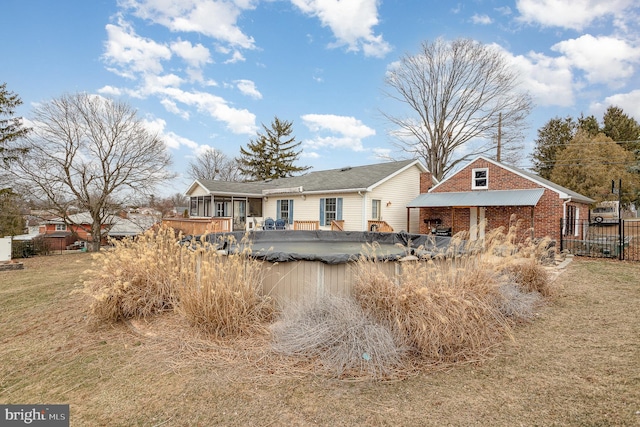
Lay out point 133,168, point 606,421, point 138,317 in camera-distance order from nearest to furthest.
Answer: point 606,421 → point 138,317 → point 133,168

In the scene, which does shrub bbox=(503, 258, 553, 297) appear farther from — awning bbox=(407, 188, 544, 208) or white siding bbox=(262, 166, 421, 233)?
white siding bbox=(262, 166, 421, 233)

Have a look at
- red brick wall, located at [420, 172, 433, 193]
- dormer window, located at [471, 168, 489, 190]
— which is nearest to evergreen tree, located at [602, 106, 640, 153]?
dormer window, located at [471, 168, 489, 190]

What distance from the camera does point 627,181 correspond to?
82.0 feet

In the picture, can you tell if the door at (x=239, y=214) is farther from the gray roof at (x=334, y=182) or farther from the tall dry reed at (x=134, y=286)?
the tall dry reed at (x=134, y=286)

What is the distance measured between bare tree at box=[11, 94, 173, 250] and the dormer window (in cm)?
1749

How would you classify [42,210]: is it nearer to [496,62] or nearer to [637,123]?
[496,62]

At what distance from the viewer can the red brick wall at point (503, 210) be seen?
13453 mm

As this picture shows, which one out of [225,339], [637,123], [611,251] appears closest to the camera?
[225,339]

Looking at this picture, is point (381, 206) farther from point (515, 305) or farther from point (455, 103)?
point (455, 103)

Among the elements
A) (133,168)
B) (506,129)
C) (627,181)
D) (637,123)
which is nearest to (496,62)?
(506,129)

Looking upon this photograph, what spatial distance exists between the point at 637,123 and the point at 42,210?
51.7m

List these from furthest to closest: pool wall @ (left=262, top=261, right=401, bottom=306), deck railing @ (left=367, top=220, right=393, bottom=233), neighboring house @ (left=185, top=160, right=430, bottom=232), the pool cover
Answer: neighboring house @ (left=185, top=160, right=430, bottom=232)
deck railing @ (left=367, top=220, right=393, bottom=233)
the pool cover
pool wall @ (left=262, top=261, right=401, bottom=306)

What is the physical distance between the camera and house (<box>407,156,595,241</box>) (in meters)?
13.4

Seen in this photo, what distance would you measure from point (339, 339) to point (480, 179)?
15.3m
